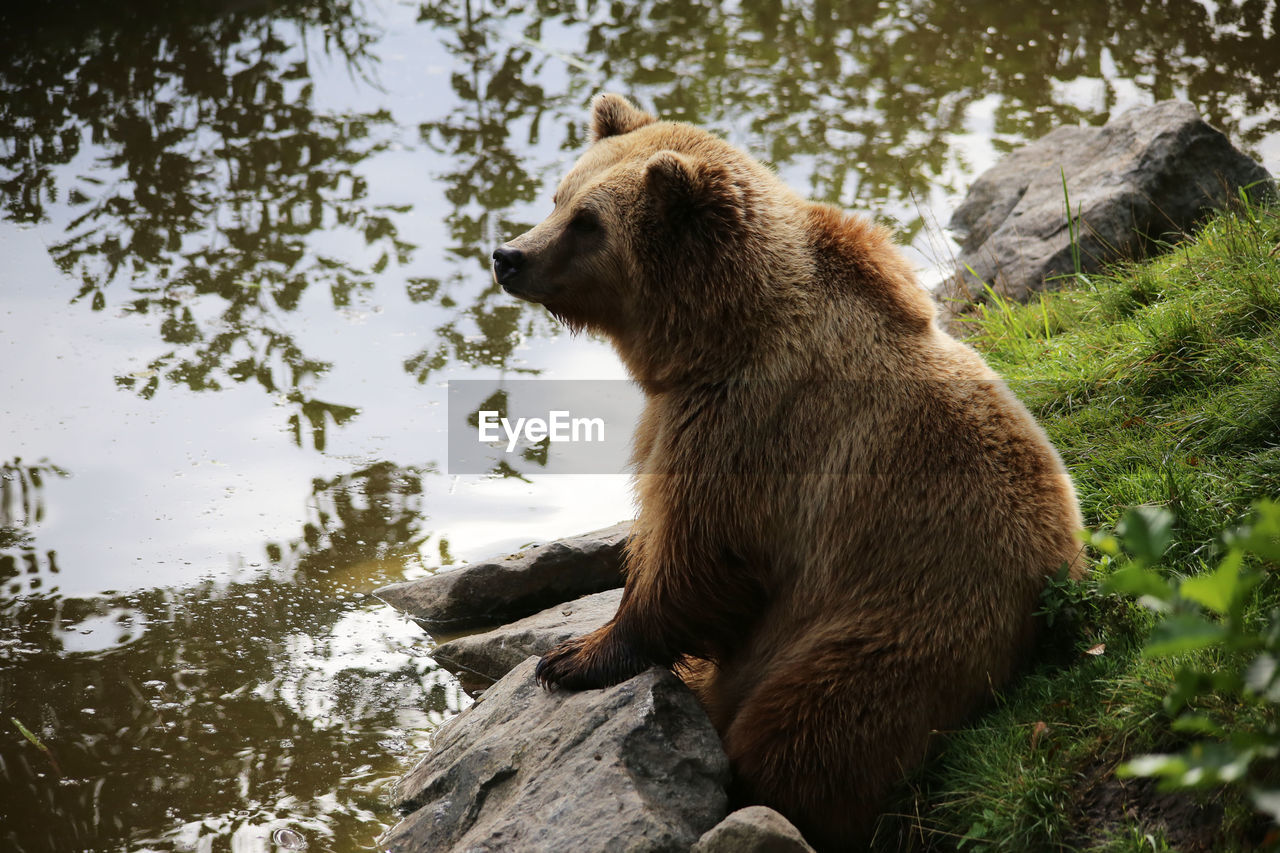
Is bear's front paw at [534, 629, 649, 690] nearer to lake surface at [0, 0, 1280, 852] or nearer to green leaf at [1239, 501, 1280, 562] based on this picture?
lake surface at [0, 0, 1280, 852]

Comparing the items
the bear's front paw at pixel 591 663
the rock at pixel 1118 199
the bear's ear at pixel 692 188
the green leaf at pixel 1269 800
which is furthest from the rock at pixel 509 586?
the green leaf at pixel 1269 800

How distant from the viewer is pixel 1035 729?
332 centimetres

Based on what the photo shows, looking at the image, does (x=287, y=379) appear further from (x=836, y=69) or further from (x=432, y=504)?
(x=836, y=69)

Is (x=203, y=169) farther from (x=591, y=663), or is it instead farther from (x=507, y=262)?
(x=591, y=663)

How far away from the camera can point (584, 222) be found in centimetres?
395

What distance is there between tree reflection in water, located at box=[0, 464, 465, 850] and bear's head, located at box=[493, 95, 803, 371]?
6.40ft

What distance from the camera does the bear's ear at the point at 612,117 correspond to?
439 centimetres

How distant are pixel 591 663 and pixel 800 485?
0.95 meters

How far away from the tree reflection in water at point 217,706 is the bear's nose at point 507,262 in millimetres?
1982

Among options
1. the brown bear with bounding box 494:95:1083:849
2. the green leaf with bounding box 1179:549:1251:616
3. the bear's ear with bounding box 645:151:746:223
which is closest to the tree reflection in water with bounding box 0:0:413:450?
the brown bear with bounding box 494:95:1083:849

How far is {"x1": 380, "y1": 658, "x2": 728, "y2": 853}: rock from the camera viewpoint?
3285mm

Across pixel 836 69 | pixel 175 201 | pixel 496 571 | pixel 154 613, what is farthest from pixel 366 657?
pixel 836 69

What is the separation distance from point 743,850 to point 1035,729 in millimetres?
988

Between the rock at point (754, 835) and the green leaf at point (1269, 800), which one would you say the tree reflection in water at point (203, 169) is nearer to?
the rock at point (754, 835)
